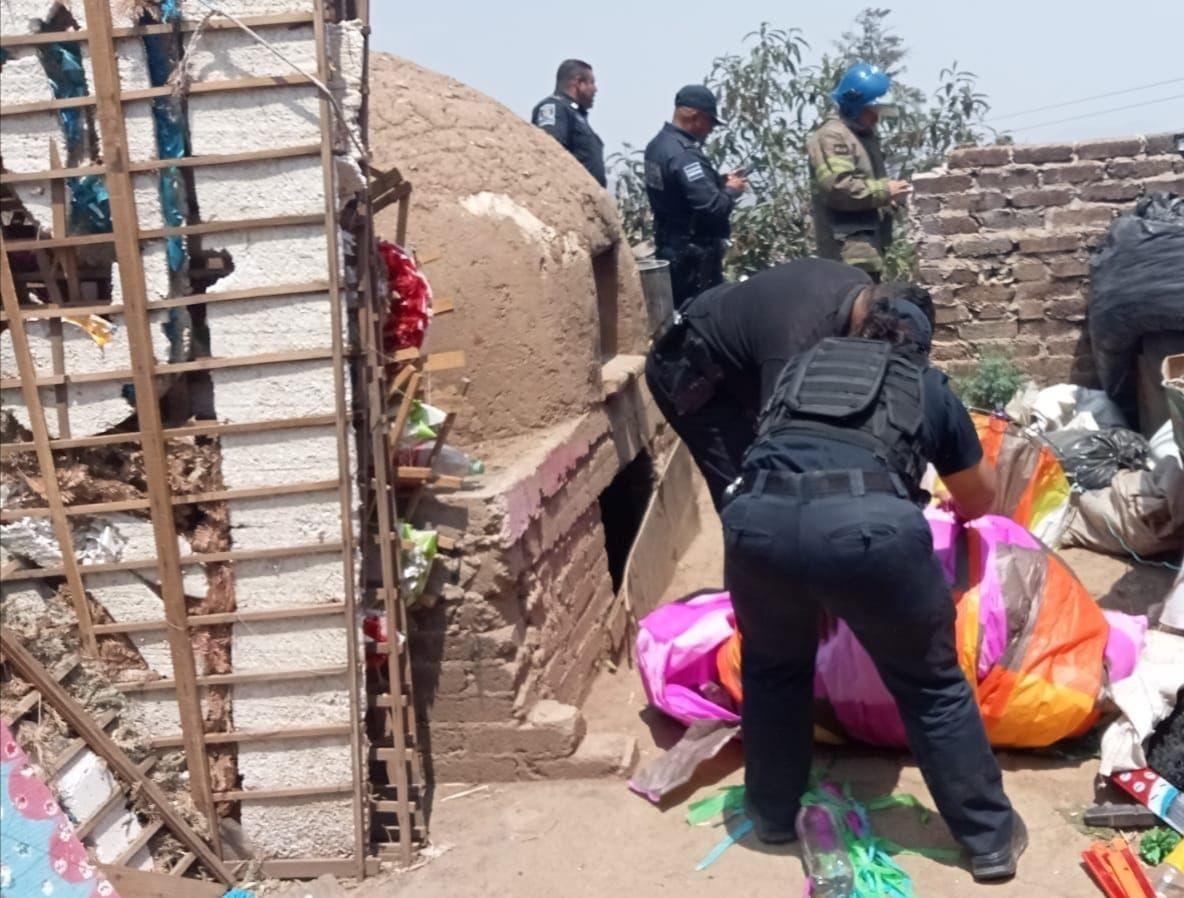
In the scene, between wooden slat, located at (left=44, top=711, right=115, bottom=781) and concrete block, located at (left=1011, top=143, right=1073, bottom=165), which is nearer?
wooden slat, located at (left=44, top=711, right=115, bottom=781)

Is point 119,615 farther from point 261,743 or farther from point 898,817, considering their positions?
point 898,817

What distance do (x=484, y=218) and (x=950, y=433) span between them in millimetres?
2041

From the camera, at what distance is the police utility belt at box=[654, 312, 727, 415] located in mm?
4156

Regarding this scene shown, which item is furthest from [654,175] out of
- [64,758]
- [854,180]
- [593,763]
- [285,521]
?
[64,758]

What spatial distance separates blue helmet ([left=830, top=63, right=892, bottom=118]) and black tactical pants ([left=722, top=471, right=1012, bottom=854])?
13.3ft

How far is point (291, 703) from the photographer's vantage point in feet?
11.5

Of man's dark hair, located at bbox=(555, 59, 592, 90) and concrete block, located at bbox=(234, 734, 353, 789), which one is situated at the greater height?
man's dark hair, located at bbox=(555, 59, 592, 90)

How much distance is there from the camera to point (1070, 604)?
3926mm

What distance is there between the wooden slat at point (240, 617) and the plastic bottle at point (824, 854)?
56.4 inches

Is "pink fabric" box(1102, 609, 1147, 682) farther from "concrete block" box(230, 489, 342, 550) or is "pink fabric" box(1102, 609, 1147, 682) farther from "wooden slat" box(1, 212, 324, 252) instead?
"wooden slat" box(1, 212, 324, 252)

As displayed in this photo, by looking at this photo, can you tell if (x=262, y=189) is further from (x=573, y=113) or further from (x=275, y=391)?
(x=573, y=113)

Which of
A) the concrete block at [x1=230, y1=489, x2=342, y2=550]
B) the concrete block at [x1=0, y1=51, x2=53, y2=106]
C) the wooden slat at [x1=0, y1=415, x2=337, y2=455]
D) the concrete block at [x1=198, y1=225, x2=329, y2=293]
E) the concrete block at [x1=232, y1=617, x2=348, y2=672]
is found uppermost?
the concrete block at [x1=0, y1=51, x2=53, y2=106]

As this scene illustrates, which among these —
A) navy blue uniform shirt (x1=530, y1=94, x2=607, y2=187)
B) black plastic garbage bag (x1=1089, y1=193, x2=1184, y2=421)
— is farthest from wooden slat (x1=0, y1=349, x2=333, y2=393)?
black plastic garbage bag (x1=1089, y1=193, x2=1184, y2=421)

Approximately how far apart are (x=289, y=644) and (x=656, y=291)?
337 centimetres
